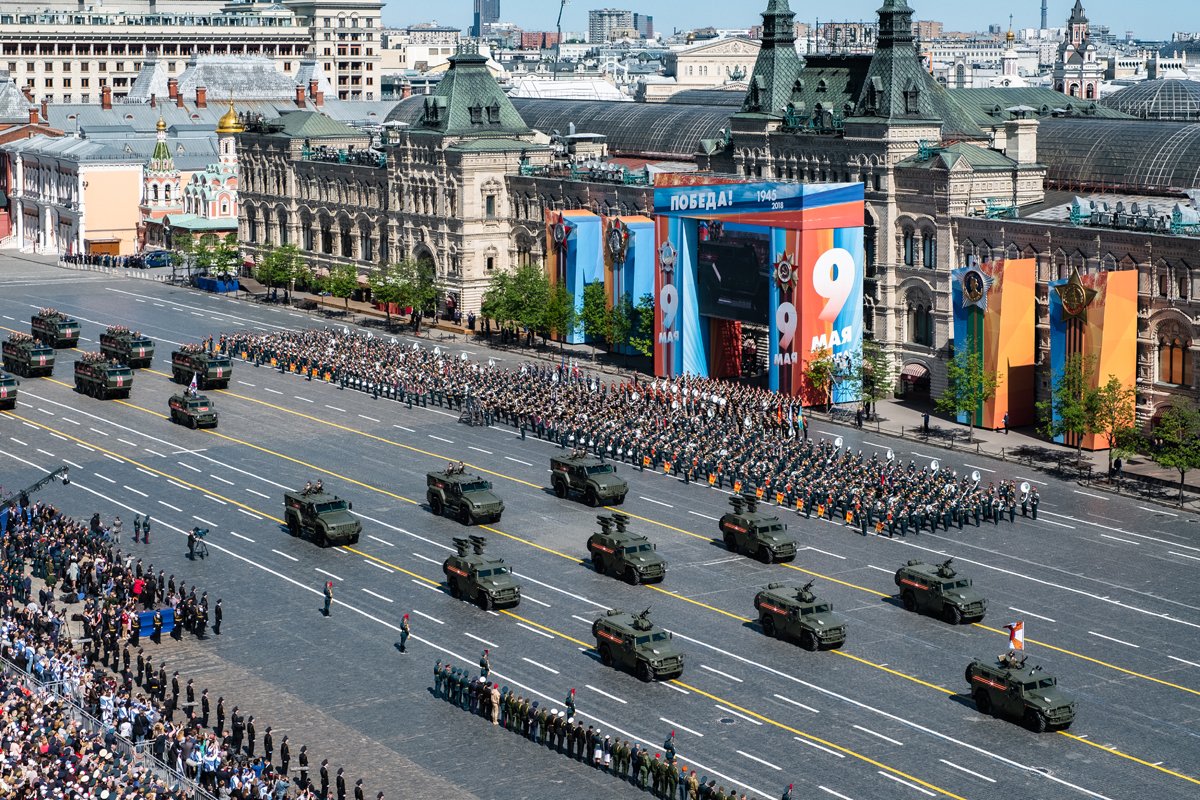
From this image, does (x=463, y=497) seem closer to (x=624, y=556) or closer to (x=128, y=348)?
(x=624, y=556)

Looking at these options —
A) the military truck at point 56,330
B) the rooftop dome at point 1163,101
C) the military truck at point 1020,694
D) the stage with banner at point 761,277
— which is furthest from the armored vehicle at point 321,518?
the rooftop dome at point 1163,101

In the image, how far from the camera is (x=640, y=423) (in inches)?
3971

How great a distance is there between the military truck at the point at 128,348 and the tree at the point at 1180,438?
6723 centimetres

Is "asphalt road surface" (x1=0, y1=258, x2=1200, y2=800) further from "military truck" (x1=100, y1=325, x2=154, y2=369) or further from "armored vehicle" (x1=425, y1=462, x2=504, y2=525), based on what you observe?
"military truck" (x1=100, y1=325, x2=154, y2=369)

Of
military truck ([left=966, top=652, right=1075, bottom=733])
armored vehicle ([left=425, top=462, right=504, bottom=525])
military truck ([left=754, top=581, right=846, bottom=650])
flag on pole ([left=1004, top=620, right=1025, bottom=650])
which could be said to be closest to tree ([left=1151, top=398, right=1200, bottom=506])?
military truck ([left=754, top=581, right=846, bottom=650])

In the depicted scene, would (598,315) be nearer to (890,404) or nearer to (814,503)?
(890,404)

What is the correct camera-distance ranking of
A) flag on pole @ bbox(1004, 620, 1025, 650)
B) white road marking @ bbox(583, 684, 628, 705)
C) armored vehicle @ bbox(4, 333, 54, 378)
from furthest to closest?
1. armored vehicle @ bbox(4, 333, 54, 378)
2. flag on pole @ bbox(1004, 620, 1025, 650)
3. white road marking @ bbox(583, 684, 628, 705)

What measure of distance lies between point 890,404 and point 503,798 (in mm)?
63333

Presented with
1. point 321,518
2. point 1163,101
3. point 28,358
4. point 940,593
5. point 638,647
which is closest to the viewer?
point 638,647

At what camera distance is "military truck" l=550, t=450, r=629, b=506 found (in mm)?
88938

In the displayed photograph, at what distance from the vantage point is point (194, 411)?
355 feet

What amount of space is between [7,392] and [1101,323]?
65.1 meters

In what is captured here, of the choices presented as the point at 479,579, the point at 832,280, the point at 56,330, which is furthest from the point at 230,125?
the point at 479,579

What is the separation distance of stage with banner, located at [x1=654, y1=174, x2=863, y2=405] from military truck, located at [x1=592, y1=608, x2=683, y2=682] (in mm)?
46429
